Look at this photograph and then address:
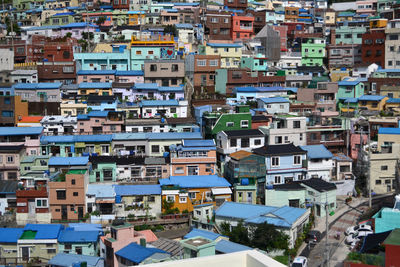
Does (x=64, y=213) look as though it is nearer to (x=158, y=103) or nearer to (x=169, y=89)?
(x=158, y=103)

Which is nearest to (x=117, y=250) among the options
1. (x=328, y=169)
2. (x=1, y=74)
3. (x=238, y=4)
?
(x=328, y=169)

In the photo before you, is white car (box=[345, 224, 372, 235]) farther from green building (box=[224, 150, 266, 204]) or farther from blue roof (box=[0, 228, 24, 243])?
blue roof (box=[0, 228, 24, 243])

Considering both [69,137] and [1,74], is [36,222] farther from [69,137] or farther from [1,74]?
[1,74]

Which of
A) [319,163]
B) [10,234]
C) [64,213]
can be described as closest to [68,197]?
[64,213]

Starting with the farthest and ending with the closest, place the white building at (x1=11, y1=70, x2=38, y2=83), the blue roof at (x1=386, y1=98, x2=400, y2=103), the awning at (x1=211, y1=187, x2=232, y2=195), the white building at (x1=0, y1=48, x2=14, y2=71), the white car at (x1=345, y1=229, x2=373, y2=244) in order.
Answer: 1. the white building at (x1=0, y1=48, x2=14, y2=71)
2. the white building at (x1=11, y1=70, x2=38, y2=83)
3. the blue roof at (x1=386, y1=98, x2=400, y2=103)
4. the awning at (x1=211, y1=187, x2=232, y2=195)
5. the white car at (x1=345, y1=229, x2=373, y2=244)

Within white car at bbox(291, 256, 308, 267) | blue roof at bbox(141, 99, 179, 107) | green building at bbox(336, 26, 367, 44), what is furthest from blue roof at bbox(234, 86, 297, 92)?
white car at bbox(291, 256, 308, 267)

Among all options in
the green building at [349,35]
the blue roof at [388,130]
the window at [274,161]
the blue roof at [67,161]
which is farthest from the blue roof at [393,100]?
the blue roof at [67,161]

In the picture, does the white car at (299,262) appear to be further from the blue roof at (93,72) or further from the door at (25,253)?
the blue roof at (93,72)
